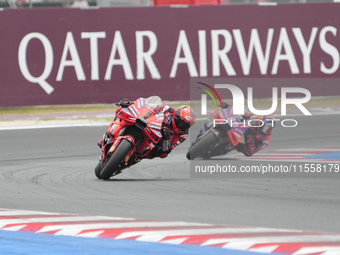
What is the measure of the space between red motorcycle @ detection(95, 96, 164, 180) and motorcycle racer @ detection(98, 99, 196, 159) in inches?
3.8

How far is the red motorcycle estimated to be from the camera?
9219 mm

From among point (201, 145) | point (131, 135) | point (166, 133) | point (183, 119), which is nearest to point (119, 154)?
point (131, 135)

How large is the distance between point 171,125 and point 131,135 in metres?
0.56

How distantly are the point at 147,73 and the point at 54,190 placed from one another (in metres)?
9.31

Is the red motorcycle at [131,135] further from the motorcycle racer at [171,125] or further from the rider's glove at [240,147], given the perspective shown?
the rider's glove at [240,147]

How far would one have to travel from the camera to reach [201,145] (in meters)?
11.4

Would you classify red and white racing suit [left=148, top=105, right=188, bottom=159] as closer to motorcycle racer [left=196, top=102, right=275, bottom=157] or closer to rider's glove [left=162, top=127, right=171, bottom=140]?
rider's glove [left=162, top=127, right=171, bottom=140]

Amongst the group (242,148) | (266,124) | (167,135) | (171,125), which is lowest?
(242,148)

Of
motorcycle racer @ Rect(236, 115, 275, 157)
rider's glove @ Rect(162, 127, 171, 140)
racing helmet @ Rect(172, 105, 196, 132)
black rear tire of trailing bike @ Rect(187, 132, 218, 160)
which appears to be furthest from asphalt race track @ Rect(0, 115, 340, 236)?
racing helmet @ Rect(172, 105, 196, 132)

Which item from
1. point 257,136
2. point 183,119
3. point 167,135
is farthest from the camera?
point 257,136

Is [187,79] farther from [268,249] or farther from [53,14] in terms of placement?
[268,249]

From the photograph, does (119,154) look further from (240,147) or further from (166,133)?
(240,147)

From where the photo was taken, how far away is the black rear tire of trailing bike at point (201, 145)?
442 inches

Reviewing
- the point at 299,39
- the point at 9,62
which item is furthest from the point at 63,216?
the point at 299,39
